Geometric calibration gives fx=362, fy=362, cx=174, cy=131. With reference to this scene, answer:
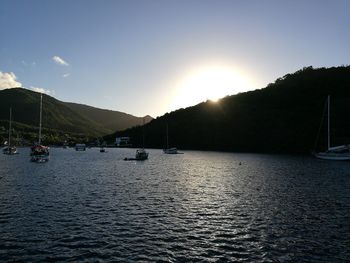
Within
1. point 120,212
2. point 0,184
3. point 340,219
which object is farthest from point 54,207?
point 340,219

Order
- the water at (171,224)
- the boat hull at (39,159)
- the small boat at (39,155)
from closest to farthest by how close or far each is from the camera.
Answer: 1. the water at (171,224)
2. the boat hull at (39,159)
3. the small boat at (39,155)

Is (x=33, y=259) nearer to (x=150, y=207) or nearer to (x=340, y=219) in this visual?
(x=150, y=207)

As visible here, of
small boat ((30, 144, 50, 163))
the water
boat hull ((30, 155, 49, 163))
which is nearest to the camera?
the water

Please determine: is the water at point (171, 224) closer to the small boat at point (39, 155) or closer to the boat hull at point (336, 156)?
the small boat at point (39, 155)

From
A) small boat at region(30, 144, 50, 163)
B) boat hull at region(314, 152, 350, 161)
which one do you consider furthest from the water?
boat hull at region(314, 152, 350, 161)

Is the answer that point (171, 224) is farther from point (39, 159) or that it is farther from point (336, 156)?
point (336, 156)

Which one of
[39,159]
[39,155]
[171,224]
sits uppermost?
[39,155]

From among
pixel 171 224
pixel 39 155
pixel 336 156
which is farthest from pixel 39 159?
pixel 336 156

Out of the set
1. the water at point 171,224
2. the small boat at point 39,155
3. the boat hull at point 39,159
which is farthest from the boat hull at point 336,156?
the boat hull at point 39,159

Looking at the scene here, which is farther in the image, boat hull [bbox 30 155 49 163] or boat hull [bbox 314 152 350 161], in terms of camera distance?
boat hull [bbox 314 152 350 161]

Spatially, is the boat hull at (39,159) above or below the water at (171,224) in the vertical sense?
above

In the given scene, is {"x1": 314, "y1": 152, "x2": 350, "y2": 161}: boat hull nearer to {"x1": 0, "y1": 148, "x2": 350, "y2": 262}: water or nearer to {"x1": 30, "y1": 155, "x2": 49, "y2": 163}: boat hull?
{"x1": 0, "y1": 148, "x2": 350, "y2": 262}: water

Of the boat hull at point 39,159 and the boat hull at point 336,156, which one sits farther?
the boat hull at point 336,156

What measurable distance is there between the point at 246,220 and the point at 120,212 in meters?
16.4
